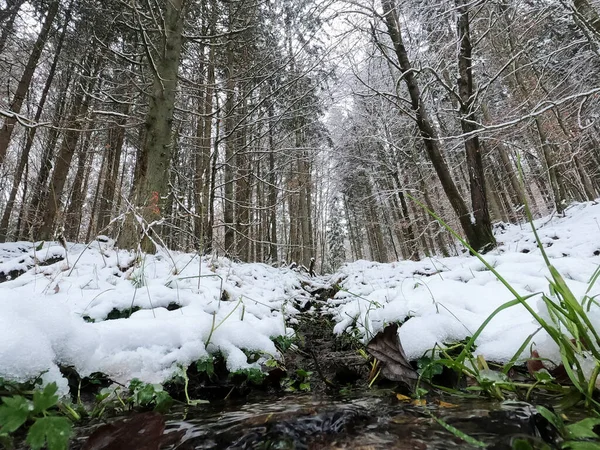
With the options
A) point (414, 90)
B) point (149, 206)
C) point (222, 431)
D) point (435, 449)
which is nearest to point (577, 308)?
point (435, 449)

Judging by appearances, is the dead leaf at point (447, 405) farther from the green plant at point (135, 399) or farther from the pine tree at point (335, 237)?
the pine tree at point (335, 237)

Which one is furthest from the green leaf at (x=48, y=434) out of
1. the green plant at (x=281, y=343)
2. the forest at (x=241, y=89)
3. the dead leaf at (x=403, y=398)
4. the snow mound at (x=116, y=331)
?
the forest at (x=241, y=89)

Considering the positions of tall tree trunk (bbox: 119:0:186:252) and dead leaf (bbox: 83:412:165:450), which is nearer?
dead leaf (bbox: 83:412:165:450)

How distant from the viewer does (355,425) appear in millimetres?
717

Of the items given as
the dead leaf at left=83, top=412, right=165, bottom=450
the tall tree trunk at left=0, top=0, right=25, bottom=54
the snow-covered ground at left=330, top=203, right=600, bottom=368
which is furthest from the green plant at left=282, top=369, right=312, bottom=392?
the tall tree trunk at left=0, top=0, right=25, bottom=54

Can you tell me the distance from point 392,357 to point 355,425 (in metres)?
0.49

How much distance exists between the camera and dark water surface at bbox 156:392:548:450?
61 centimetres

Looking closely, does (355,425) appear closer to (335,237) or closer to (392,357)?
(392,357)

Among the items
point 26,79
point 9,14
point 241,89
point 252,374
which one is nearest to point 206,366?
point 252,374

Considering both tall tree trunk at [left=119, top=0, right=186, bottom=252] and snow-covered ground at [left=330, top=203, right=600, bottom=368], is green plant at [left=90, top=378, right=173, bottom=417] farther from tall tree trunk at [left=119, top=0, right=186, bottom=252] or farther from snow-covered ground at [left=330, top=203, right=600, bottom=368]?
tall tree trunk at [left=119, top=0, right=186, bottom=252]

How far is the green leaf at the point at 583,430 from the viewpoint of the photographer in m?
0.53

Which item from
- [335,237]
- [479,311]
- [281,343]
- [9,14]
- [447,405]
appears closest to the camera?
[447,405]

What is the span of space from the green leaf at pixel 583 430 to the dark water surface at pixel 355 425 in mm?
60

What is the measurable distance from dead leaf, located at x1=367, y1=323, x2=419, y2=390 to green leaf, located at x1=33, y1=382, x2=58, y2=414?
3.05 feet
